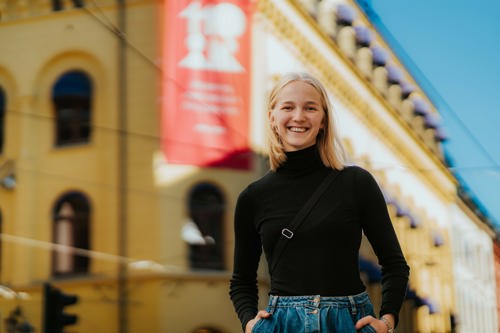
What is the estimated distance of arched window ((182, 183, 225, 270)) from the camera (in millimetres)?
14219

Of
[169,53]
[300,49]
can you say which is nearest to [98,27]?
[169,53]

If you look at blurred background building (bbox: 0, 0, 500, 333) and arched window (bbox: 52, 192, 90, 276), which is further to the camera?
arched window (bbox: 52, 192, 90, 276)

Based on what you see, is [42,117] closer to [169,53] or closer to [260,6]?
[169,53]

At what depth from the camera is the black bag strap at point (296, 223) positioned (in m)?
2.02

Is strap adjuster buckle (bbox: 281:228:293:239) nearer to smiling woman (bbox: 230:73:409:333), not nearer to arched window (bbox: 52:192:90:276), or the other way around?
smiling woman (bbox: 230:73:409:333)

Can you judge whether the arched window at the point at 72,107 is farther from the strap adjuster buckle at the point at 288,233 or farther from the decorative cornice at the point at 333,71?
the strap adjuster buckle at the point at 288,233

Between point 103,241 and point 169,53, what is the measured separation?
8.38ft

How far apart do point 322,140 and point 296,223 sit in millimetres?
196

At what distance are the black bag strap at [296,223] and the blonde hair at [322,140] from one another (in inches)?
2.2

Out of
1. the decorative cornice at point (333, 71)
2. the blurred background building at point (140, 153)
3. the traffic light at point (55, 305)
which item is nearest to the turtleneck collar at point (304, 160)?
the traffic light at point (55, 305)

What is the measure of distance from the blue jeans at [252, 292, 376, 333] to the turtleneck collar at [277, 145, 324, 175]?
0.83 ft

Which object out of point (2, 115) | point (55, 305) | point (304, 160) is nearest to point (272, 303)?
point (304, 160)

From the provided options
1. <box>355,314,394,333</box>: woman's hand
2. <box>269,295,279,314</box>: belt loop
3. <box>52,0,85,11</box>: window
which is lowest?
<box>355,314,394,333</box>: woman's hand

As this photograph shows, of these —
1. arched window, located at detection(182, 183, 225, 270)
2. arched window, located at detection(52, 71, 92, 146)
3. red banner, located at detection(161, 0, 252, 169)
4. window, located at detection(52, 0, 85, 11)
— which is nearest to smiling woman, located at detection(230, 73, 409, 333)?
red banner, located at detection(161, 0, 252, 169)
